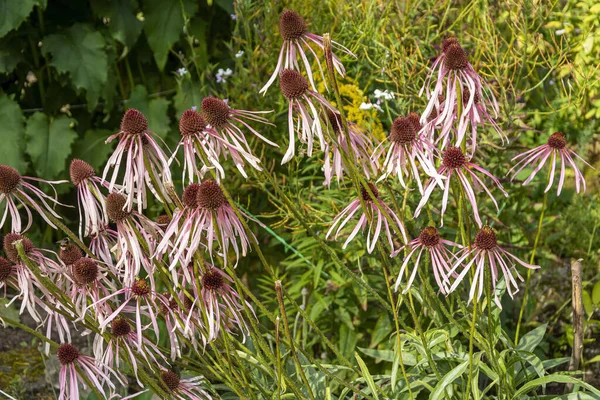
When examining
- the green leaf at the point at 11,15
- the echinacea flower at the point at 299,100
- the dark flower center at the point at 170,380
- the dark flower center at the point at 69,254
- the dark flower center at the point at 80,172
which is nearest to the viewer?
the echinacea flower at the point at 299,100

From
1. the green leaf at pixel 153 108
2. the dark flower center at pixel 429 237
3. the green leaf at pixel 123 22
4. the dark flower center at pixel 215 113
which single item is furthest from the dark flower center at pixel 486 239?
the green leaf at pixel 123 22

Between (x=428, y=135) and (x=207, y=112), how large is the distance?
0.50 meters

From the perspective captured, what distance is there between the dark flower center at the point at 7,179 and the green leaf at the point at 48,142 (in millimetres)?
1732

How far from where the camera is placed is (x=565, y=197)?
329cm

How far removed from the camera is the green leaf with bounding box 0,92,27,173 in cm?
329

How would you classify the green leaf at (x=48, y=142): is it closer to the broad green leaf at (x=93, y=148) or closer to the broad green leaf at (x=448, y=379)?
the broad green leaf at (x=93, y=148)

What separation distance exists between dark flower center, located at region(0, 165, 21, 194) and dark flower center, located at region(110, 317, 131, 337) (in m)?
0.36

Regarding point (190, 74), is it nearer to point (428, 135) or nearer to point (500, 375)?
point (428, 135)

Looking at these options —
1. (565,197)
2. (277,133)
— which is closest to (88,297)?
(277,133)

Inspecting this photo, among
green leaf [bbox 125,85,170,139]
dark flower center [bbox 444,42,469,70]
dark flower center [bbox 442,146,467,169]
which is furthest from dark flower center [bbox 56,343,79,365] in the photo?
green leaf [bbox 125,85,170,139]

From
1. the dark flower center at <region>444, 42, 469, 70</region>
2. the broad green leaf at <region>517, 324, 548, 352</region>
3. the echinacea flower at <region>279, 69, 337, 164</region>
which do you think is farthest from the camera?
the broad green leaf at <region>517, 324, 548, 352</region>

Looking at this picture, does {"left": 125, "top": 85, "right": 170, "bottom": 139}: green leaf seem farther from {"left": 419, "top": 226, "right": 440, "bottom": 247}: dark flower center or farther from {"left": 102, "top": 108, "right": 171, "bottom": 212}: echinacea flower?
{"left": 419, "top": 226, "right": 440, "bottom": 247}: dark flower center

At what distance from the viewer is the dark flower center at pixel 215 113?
1522 millimetres

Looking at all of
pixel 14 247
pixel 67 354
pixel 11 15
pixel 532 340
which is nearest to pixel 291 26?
pixel 14 247
